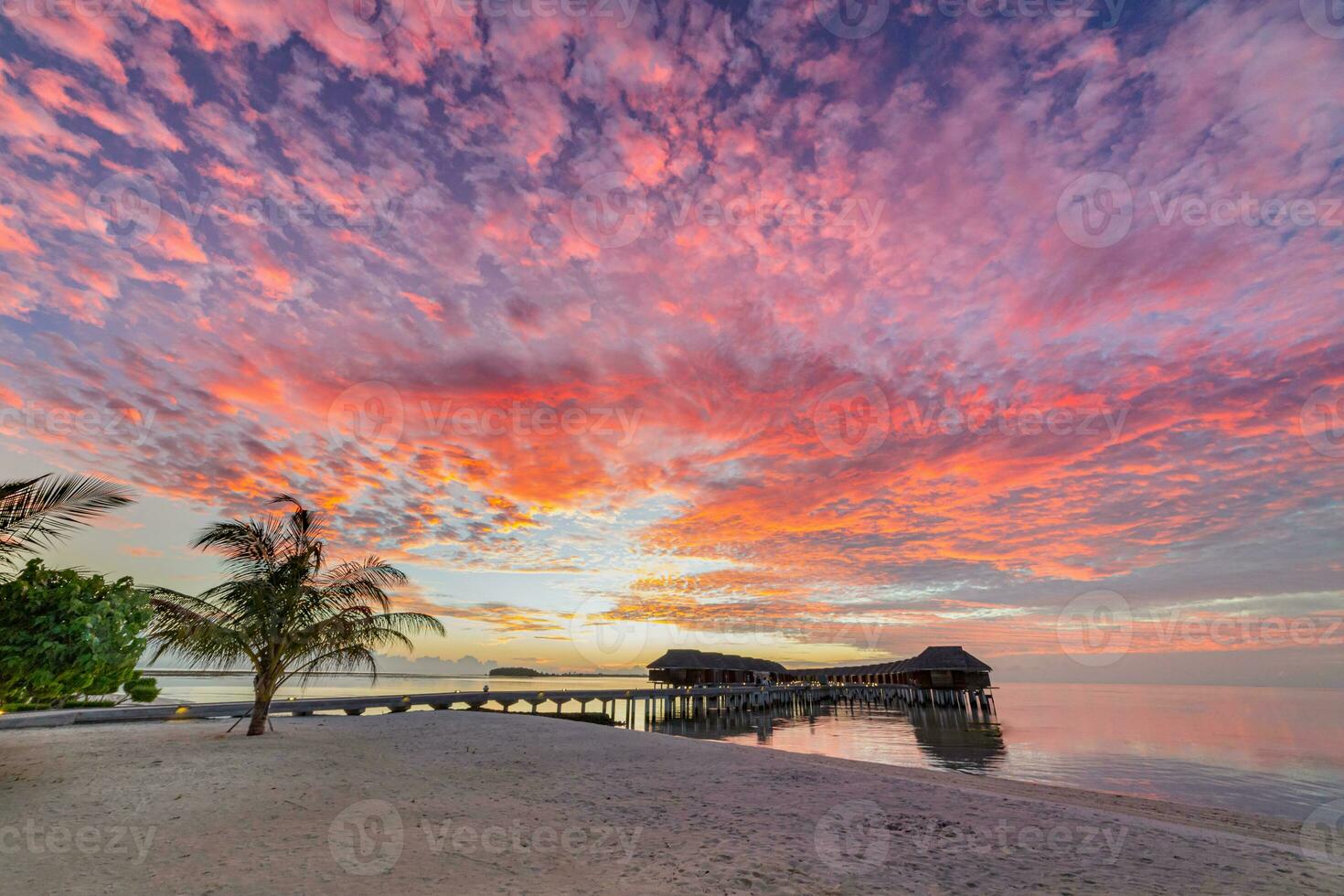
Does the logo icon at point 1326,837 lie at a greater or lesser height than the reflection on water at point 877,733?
greater

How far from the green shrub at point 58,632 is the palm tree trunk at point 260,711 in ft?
23.5

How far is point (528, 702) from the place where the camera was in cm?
5750

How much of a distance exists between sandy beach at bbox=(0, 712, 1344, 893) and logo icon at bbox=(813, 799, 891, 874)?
2.0 inches

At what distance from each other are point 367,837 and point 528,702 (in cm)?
5414

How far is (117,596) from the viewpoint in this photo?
35.4 feet

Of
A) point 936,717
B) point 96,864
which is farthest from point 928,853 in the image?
point 936,717

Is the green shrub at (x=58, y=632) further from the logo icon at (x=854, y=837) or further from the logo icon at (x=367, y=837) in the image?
the logo icon at (x=854, y=837)

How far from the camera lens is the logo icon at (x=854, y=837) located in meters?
7.81

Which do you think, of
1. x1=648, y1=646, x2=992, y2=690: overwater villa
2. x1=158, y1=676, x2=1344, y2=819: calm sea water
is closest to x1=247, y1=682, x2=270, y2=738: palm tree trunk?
x1=158, y1=676, x2=1344, y2=819: calm sea water

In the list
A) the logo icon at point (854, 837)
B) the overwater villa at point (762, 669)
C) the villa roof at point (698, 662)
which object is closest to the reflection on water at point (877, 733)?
the overwater villa at point (762, 669)

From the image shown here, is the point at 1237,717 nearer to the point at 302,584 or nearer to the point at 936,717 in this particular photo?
the point at 936,717

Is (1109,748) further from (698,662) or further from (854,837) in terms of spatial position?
(698,662)

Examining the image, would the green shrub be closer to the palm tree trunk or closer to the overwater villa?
the palm tree trunk

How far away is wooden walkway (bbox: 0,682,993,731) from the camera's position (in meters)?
20.6
